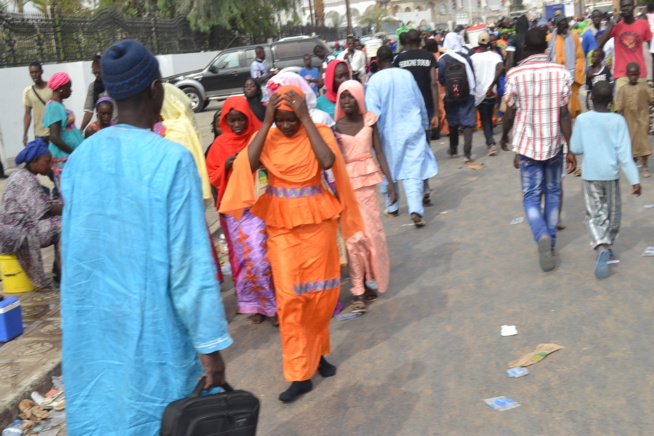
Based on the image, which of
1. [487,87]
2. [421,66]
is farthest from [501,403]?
[487,87]

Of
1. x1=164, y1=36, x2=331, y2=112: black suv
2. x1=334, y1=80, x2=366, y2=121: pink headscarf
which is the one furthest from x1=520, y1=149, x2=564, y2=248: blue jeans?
x1=164, y1=36, x2=331, y2=112: black suv

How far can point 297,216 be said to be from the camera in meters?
4.89

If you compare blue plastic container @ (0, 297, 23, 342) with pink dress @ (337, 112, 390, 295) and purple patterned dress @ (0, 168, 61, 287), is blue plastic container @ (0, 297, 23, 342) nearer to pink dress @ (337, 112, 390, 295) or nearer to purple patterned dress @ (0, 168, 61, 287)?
purple patterned dress @ (0, 168, 61, 287)

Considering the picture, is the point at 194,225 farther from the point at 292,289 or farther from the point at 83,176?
the point at 292,289

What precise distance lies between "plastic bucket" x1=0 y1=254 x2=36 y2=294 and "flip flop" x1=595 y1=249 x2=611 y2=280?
511cm

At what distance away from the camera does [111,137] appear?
269 cm

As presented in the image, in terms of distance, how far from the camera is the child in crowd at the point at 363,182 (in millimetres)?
6457

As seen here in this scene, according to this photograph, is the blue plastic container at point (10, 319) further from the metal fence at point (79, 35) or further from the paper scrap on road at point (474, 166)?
the metal fence at point (79, 35)

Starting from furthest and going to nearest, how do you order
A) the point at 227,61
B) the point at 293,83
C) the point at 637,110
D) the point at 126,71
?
the point at 227,61, the point at 637,110, the point at 293,83, the point at 126,71

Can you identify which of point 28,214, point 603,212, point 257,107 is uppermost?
point 257,107

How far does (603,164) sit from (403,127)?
8.98 ft

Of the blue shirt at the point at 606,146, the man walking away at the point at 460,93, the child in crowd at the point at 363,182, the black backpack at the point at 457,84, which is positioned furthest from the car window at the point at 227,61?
the blue shirt at the point at 606,146

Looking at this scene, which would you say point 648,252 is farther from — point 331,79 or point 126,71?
point 126,71

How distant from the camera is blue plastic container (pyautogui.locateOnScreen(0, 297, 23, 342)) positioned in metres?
6.16
